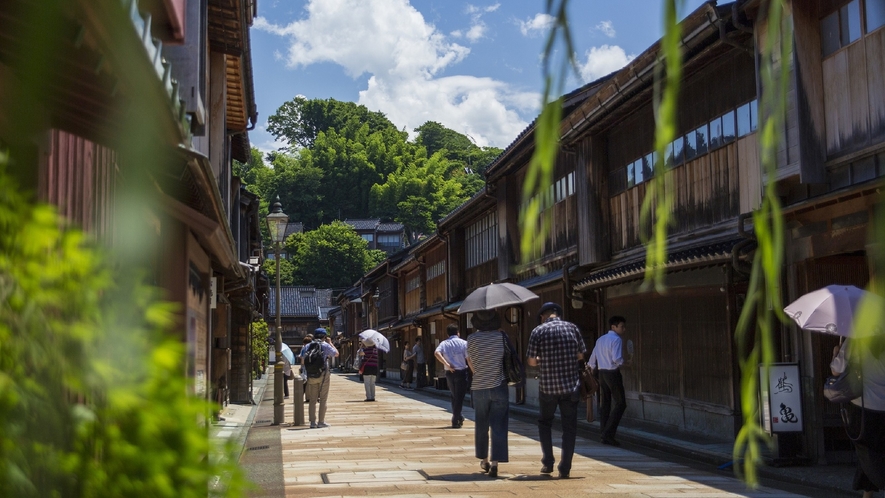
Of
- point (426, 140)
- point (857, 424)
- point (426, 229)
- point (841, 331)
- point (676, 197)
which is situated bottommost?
point (857, 424)

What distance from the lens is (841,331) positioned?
8.78 meters

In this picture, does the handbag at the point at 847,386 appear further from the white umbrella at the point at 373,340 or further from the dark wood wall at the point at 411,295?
the dark wood wall at the point at 411,295

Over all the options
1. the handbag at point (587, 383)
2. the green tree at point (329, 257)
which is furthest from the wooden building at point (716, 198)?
the green tree at point (329, 257)

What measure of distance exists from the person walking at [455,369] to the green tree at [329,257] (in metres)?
68.0

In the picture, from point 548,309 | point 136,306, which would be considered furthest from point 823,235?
point 136,306

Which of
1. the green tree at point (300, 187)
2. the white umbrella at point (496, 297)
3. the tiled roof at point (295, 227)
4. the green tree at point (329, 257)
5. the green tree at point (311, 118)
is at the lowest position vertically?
the white umbrella at point (496, 297)

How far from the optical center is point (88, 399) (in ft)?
5.23

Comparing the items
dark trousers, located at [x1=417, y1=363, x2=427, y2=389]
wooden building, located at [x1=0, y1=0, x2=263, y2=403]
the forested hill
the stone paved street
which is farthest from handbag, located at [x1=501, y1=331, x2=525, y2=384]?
the forested hill

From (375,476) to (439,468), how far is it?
99cm

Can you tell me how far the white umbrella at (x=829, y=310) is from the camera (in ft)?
29.7

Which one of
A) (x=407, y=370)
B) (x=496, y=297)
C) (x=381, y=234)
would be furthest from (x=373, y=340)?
(x=381, y=234)

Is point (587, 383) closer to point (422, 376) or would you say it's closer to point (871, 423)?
point (871, 423)

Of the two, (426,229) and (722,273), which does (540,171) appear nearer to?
(722,273)

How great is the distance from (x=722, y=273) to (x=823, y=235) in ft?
8.87
